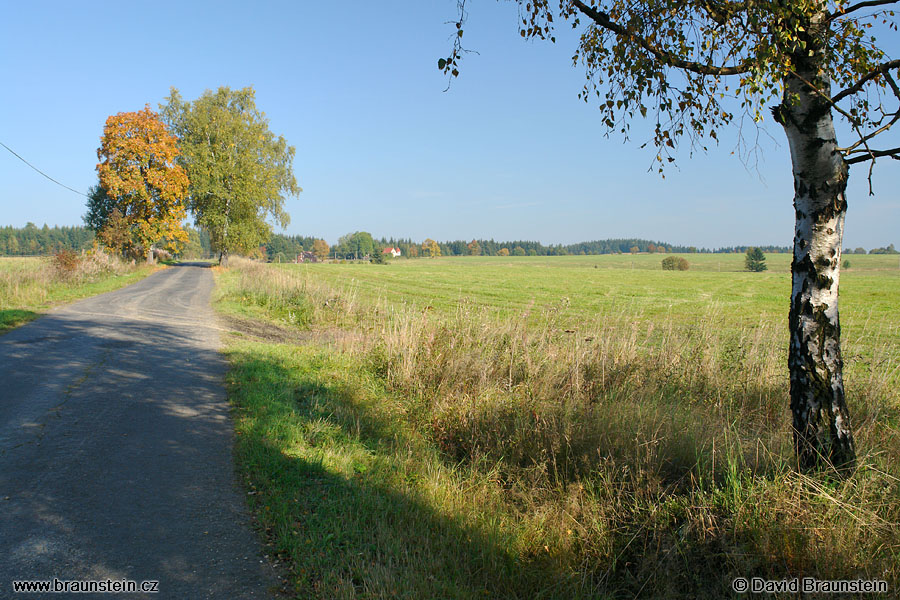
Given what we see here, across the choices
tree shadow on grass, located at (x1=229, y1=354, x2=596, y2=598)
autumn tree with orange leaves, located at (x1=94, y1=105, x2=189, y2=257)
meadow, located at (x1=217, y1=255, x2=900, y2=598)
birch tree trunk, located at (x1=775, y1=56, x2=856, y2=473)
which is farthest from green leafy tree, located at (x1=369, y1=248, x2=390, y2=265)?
birch tree trunk, located at (x1=775, y1=56, x2=856, y2=473)

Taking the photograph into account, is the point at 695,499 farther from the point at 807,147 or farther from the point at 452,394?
the point at 452,394

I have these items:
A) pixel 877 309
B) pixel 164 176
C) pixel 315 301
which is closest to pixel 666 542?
pixel 315 301

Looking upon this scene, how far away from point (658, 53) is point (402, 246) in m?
181

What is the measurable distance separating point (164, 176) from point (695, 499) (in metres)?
43.1

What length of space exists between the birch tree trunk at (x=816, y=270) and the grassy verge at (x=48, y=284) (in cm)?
1471

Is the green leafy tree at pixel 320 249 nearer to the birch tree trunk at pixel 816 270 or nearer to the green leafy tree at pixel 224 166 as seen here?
the green leafy tree at pixel 224 166

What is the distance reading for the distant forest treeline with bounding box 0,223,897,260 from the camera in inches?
4756

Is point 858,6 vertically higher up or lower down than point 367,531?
higher up

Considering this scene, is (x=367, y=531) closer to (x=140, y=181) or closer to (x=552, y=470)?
(x=552, y=470)

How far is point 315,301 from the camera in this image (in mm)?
17047

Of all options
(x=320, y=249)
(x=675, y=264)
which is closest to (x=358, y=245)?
(x=320, y=249)

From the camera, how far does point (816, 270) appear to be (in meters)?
3.86

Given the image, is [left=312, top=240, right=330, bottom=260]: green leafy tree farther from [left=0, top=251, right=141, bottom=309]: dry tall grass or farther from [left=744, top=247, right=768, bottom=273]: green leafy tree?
[left=0, top=251, right=141, bottom=309]: dry tall grass

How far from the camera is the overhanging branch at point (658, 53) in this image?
4.08m
